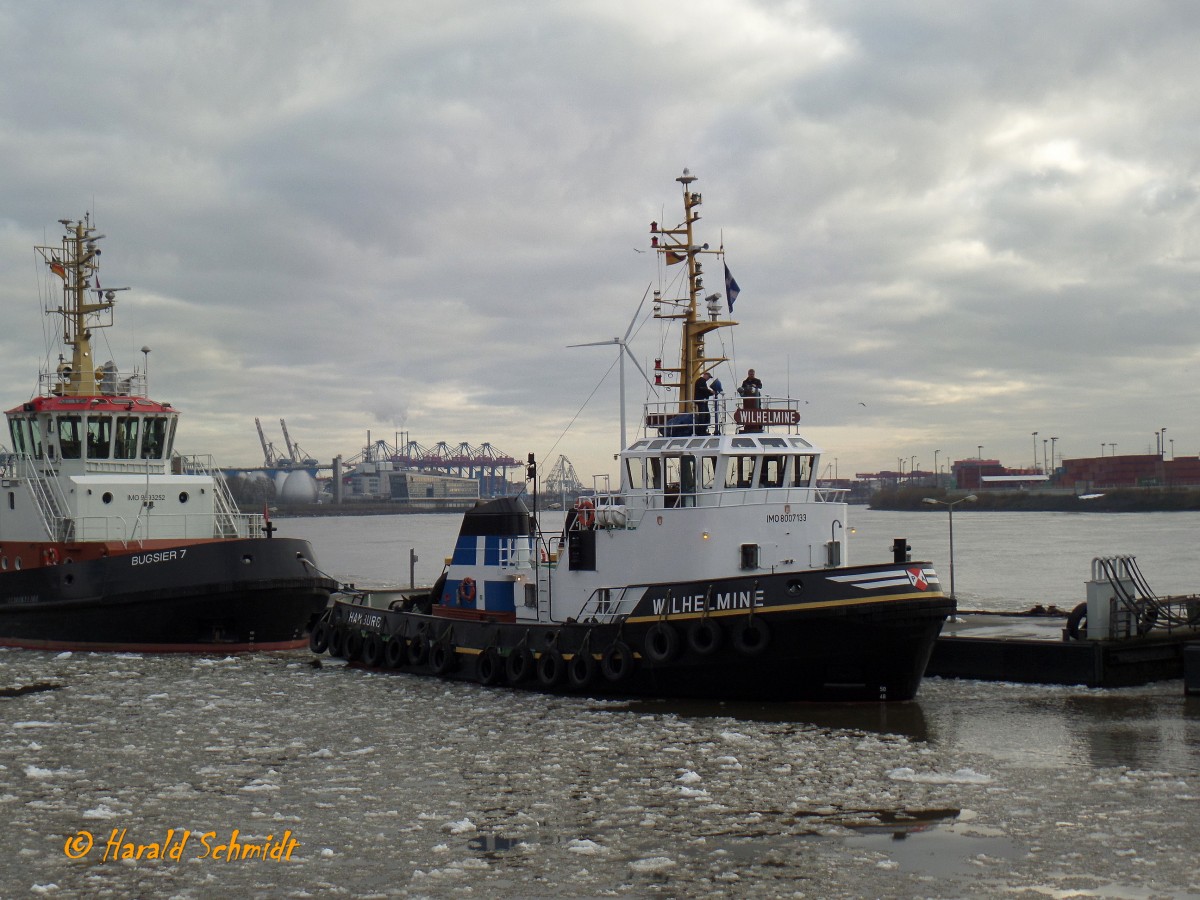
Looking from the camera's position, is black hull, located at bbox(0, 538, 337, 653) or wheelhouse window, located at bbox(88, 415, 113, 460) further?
wheelhouse window, located at bbox(88, 415, 113, 460)

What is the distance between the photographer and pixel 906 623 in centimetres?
1370

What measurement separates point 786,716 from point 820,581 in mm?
1605

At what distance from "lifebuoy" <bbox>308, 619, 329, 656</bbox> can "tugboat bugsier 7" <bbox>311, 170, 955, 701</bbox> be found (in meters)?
1.51

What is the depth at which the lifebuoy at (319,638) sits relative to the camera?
19797 mm

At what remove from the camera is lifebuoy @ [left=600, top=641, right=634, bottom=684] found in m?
15.0

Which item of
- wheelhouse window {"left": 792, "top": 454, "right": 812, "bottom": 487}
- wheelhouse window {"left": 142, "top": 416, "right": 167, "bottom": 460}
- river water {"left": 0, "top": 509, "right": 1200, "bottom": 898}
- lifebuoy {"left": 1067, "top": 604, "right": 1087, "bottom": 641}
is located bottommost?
river water {"left": 0, "top": 509, "right": 1200, "bottom": 898}

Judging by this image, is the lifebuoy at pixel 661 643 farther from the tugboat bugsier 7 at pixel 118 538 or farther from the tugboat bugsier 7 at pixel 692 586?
the tugboat bugsier 7 at pixel 118 538

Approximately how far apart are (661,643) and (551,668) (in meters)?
1.78

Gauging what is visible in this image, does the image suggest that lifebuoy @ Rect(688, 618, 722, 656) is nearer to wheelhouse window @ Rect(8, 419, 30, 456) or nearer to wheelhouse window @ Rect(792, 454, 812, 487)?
wheelhouse window @ Rect(792, 454, 812, 487)

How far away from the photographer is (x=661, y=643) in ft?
48.4

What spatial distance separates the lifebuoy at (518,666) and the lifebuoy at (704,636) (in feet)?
8.44

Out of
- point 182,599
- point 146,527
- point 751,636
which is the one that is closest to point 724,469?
point 751,636

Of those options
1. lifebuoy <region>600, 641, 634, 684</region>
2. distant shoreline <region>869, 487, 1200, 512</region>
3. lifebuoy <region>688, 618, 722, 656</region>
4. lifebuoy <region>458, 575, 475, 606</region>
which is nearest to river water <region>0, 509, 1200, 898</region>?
lifebuoy <region>600, 641, 634, 684</region>

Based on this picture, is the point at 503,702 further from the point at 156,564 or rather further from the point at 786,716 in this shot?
the point at 156,564
